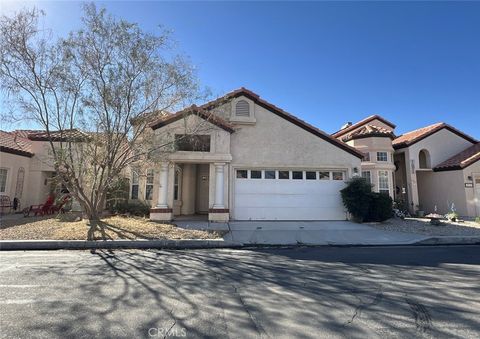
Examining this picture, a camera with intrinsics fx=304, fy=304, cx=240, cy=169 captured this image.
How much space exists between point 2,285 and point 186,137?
8.50m

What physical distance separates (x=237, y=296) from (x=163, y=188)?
29.4ft

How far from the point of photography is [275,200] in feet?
46.9

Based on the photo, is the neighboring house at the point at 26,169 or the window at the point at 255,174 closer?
the window at the point at 255,174

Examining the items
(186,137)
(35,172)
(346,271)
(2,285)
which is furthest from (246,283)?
(35,172)

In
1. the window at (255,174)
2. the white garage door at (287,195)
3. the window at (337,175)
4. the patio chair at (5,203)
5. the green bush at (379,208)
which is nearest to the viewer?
the green bush at (379,208)

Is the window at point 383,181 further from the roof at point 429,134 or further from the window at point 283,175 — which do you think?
the window at point 283,175

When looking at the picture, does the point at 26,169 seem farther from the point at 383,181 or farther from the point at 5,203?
the point at 383,181

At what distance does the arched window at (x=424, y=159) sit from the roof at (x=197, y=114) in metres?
13.6

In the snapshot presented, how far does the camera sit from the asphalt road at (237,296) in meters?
3.73

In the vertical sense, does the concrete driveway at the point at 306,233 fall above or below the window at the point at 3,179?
below

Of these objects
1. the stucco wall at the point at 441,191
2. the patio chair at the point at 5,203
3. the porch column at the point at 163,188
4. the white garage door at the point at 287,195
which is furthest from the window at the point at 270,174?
the patio chair at the point at 5,203

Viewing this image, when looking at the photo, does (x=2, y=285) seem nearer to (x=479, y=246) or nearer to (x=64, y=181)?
(x=64, y=181)

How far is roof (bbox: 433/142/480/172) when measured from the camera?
1761 cm

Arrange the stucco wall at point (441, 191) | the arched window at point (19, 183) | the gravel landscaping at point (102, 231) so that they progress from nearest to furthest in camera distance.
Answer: the gravel landscaping at point (102, 231), the arched window at point (19, 183), the stucco wall at point (441, 191)
